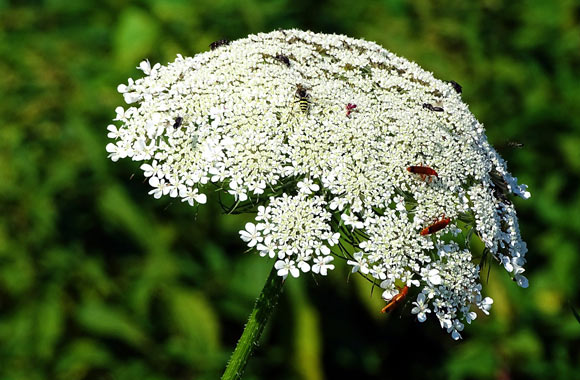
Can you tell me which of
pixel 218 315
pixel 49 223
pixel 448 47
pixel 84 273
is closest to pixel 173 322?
pixel 218 315

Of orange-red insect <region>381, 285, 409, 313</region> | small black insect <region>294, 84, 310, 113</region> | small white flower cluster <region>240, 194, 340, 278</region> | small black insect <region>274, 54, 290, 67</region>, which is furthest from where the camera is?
small black insect <region>274, 54, 290, 67</region>

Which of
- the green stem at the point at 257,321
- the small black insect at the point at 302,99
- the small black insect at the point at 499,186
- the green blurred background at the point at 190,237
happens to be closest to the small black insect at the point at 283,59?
the small black insect at the point at 302,99

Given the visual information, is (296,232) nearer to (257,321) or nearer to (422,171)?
(257,321)

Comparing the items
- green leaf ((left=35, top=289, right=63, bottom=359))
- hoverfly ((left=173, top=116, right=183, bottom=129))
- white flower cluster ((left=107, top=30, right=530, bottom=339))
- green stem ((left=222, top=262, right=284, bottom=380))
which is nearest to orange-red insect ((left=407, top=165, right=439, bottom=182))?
white flower cluster ((left=107, top=30, right=530, bottom=339))

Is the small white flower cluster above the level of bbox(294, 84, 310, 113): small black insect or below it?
below

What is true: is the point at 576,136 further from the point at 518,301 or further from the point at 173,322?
the point at 173,322

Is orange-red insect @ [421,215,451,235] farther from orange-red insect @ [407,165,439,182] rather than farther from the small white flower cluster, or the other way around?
the small white flower cluster

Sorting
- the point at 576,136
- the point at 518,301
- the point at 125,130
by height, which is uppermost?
the point at 576,136
